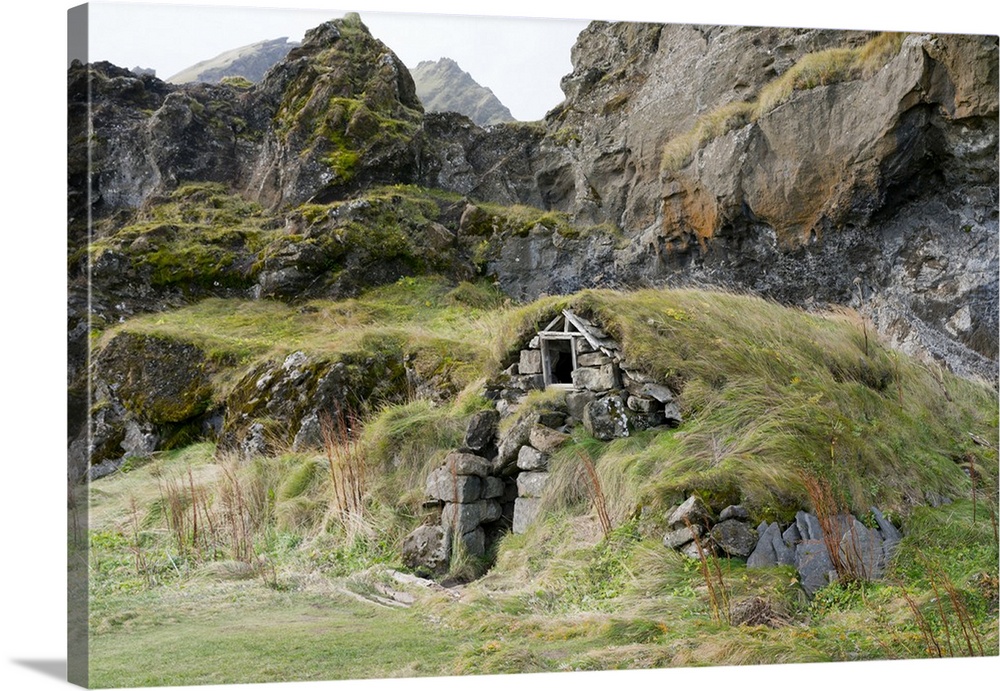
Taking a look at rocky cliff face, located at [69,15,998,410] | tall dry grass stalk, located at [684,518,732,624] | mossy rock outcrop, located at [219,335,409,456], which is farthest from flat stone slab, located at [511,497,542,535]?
rocky cliff face, located at [69,15,998,410]

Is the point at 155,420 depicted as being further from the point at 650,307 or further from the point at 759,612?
the point at 759,612

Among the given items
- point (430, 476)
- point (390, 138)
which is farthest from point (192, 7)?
point (390, 138)

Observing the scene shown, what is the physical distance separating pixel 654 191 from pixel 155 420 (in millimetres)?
6903

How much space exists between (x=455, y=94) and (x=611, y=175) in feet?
9.44

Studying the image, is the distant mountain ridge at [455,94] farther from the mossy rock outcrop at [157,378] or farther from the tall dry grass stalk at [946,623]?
the tall dry grass stalk at [946,623]

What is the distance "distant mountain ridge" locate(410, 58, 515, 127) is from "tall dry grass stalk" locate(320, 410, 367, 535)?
3922 millimetres

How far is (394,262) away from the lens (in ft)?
45.6

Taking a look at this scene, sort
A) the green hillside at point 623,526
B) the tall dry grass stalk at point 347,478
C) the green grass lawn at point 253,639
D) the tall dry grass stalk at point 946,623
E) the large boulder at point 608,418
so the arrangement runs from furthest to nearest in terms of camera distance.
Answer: the tall dry grass stalk at point 347,478 → the large boulder at point 608,418 → the tall dry grass stalk at point 946,623 → the green hillside at point 623,526 → the green grass lawn at point 253,639

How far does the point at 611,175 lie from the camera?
1446 cm

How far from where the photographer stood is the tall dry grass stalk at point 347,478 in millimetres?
8719

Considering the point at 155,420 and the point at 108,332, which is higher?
the point at 108,332

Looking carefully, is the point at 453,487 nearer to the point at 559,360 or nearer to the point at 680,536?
the point at 559,360

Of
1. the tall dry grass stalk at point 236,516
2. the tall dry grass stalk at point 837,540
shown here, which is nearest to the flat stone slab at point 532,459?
the tall dry grass stalk at point 837,540

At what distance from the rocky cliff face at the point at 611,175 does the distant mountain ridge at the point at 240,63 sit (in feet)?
1.29
